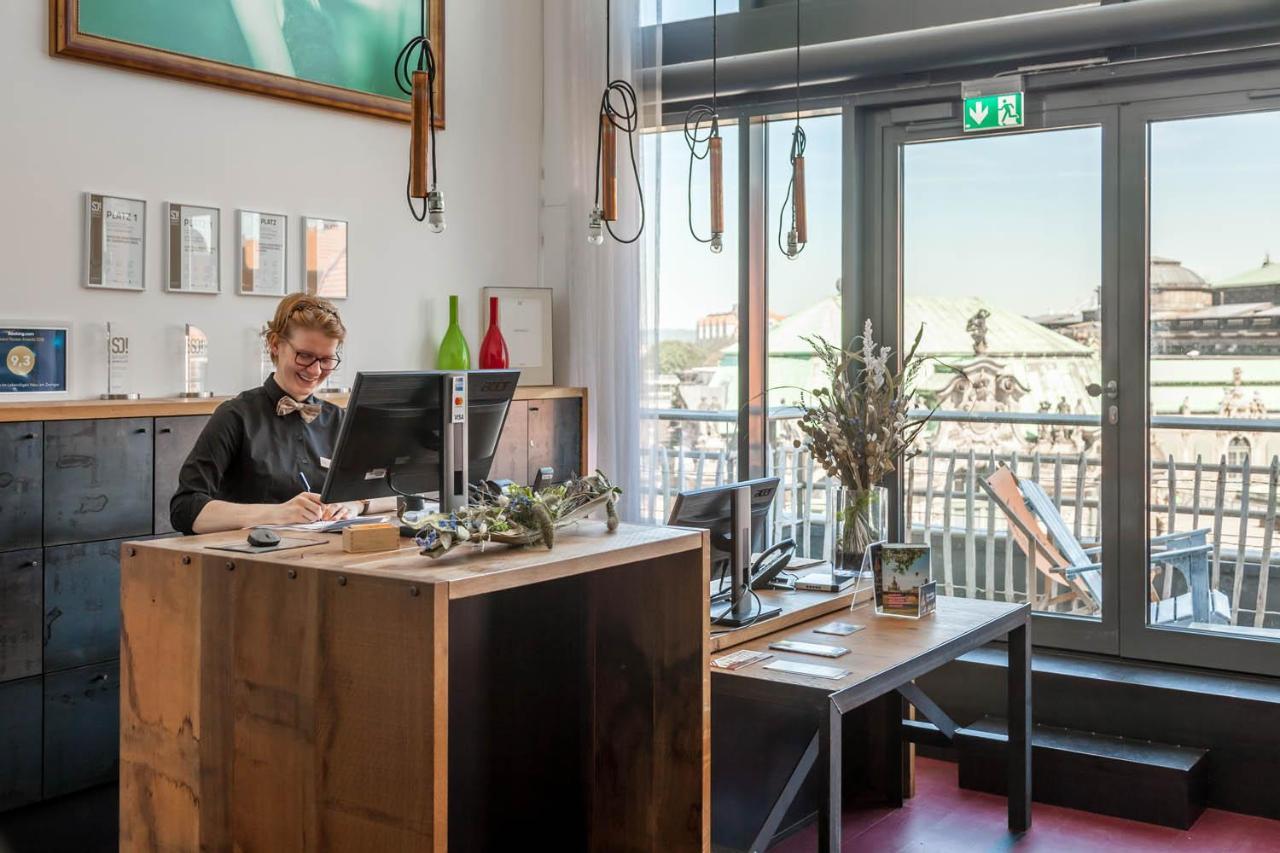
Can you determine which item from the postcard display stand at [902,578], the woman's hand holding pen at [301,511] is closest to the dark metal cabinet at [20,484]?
the woman's hand holding pen at [301,511]

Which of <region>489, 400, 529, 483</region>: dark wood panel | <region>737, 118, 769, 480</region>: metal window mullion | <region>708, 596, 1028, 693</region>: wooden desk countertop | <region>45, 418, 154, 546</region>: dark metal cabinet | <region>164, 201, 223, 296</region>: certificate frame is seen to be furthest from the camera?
<region>737, 118, 769, 480</region>: metal window mullion

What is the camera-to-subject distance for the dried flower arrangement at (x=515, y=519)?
6.82 ft

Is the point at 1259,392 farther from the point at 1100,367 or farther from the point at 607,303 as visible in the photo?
the point at 607,303

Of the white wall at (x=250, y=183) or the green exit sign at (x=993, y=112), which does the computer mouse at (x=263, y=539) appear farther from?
the green exit sign at (x=993, y=112)

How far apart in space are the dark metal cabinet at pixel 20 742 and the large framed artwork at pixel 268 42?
6.33ft

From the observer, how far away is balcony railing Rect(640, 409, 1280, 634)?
4.22 meters

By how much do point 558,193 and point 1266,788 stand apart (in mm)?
3545

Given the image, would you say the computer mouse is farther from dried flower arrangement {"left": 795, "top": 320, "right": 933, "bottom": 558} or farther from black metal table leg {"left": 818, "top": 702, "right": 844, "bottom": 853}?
dried flower arrangement {"left": 795, "top": 320, "right": 933, "bottom": 558}

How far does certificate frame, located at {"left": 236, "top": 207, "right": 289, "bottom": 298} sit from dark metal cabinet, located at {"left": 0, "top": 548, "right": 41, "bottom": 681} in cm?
130

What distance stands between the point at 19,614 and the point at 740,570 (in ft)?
6.33

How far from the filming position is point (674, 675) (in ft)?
8.15

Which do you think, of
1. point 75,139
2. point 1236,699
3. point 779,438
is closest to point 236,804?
point 75,139

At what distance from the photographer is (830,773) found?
251 centimetres

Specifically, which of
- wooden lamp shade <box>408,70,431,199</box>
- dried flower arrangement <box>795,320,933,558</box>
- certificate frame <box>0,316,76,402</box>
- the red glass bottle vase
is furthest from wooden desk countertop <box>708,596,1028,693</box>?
certificate frame <box>0,316,76,402</box>
